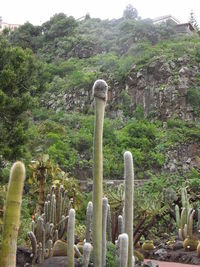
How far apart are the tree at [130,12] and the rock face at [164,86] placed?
59.7 feet

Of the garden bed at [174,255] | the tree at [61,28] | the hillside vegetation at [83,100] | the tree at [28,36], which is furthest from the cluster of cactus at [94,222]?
the tree at [28,36]

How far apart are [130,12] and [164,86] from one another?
69.8ft

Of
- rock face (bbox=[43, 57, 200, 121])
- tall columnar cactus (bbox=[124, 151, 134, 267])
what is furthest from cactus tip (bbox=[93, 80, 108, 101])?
rock face (bbox=[43, 57, 200, 121])

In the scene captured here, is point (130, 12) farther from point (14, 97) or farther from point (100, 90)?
point (100, 90)

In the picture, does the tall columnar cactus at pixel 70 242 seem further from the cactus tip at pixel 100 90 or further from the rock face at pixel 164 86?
the rock face at pixel 164 86

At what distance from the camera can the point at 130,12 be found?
1843 inches

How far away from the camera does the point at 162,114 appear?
89.7 ft

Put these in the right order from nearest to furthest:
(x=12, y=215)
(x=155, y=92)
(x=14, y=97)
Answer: (x=12, y=215) < (x=14, y=97) < (x=155, y=92)

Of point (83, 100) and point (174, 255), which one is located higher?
point (83, 100)

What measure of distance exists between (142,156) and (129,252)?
62.8 ft

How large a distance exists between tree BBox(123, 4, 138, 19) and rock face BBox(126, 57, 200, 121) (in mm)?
18197

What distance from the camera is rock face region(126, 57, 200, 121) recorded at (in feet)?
89.2

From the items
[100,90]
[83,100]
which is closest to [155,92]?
[83,100]

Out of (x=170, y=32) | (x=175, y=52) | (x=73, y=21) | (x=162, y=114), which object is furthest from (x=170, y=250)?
(x=73, y=21)
